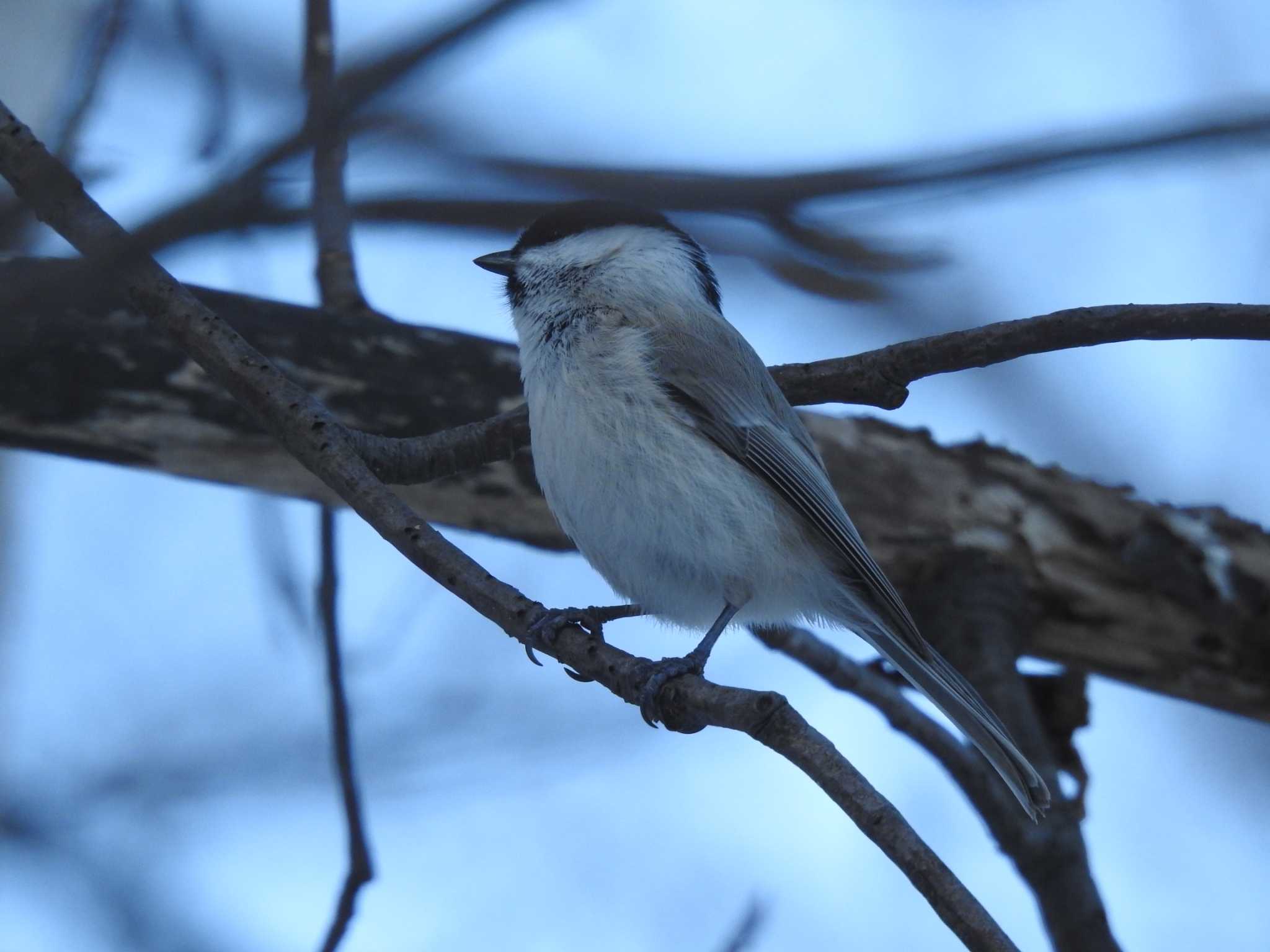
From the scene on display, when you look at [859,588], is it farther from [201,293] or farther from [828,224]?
[201,293]

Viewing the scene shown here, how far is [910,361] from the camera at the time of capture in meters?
1.69

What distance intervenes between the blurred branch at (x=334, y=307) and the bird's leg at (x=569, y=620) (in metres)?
0.37

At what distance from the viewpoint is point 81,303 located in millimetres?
1125

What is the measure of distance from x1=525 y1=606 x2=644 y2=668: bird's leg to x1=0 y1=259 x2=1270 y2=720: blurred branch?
0.94 feet

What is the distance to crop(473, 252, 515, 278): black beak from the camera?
235 cm

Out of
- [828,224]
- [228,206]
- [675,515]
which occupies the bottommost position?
[228,206]

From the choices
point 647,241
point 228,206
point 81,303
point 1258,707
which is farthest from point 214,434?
point 1258,707

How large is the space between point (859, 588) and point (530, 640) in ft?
2.54

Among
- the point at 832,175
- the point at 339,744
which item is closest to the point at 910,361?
the point at 832,175

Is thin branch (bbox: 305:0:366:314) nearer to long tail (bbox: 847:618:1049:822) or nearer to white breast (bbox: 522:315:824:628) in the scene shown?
white breast (bbox: 522:315:824:628)

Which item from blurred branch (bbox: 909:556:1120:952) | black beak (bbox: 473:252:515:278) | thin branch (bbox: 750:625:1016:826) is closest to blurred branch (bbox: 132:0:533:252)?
black beak (bbox: 473:252:515:278)

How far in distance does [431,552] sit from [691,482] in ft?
1.65

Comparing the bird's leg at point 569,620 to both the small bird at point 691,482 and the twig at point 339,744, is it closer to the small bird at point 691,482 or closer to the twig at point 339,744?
the small bird at point 691,482

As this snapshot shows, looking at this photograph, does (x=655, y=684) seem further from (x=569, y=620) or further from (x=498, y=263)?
(x=498, y=263)
